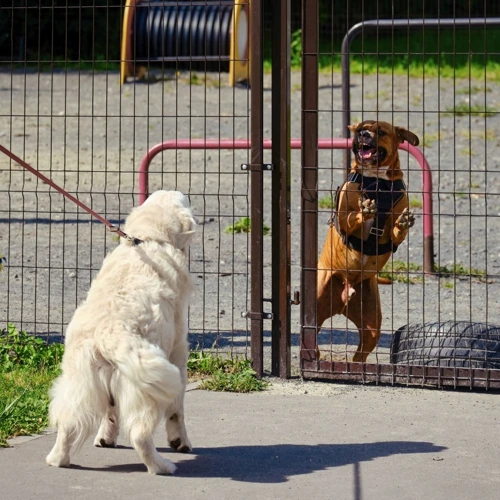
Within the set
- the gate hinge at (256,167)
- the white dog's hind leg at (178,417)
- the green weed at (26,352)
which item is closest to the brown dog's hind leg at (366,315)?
the gate hinge at (256,167)

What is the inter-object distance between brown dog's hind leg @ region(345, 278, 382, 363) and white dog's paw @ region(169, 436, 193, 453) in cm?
180

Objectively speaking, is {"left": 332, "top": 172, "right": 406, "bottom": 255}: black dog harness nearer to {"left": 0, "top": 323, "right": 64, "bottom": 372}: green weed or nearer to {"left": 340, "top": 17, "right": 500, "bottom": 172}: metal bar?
{"left": 340, "top": 17, "right": 500, "bottom": 172}: metal bar

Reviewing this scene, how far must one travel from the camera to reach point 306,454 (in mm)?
4828

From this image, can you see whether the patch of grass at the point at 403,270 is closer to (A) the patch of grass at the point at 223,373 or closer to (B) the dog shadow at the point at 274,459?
(A) the patch of grass at the point at 223,373

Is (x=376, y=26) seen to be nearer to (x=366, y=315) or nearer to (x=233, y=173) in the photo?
(x=233, y=173)

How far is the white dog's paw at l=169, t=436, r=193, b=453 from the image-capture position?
481cm

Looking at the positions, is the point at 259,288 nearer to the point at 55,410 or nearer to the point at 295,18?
the point at 55,410

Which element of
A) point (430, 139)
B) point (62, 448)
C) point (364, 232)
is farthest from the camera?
point (430, 139)

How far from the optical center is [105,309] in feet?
14.6

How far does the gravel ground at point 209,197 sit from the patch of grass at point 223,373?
0.75ft

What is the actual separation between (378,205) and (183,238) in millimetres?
1840

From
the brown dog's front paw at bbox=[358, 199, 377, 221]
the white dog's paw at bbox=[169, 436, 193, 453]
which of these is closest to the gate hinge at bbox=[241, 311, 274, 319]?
the brown dog's front paw at bbox=[358, 199, 377, 221]

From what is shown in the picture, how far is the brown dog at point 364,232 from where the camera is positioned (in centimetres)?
618

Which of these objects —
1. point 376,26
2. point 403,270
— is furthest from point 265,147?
point 403,270
